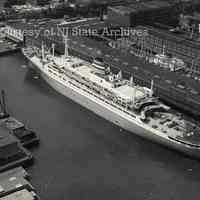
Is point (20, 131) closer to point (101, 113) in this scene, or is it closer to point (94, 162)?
point (94, 162)

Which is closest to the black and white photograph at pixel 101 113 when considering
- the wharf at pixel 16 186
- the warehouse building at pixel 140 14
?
the wharf at pixel 16 186

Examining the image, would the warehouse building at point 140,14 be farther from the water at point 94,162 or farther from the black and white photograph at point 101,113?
the water at point 94,162

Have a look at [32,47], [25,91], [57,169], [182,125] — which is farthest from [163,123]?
[32,47]

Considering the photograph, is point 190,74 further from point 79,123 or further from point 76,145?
point 76,145

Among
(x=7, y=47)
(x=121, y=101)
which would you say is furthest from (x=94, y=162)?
(x=7, y=47)

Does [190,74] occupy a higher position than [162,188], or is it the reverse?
[190,74]

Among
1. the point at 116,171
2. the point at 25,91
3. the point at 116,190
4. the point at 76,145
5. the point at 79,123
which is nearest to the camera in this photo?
the point at 116,190

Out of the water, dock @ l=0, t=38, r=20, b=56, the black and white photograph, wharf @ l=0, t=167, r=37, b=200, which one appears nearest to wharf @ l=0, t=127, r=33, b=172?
the black and white photograph
